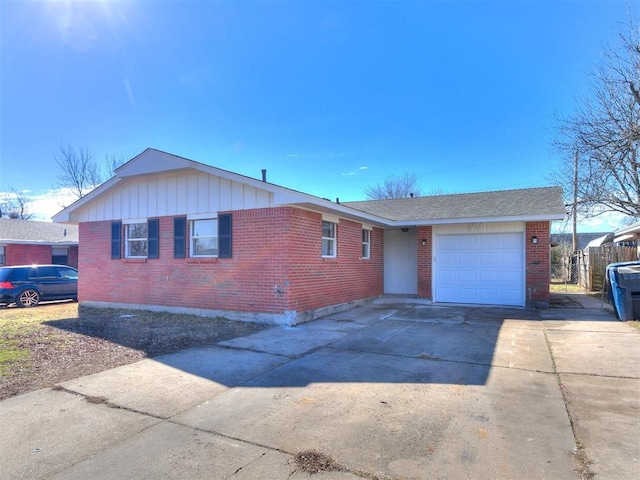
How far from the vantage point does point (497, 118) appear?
1945cm

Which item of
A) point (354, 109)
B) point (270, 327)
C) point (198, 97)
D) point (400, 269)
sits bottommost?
point (270, 327)

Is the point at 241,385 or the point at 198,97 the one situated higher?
the point at 198,97

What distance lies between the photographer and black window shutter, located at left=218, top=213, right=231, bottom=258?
9789 mm

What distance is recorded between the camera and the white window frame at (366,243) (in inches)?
537

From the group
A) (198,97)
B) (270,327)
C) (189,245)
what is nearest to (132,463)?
(270,327)

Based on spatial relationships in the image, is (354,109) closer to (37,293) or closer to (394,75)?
(394,75)

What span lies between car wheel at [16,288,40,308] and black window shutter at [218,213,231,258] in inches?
356

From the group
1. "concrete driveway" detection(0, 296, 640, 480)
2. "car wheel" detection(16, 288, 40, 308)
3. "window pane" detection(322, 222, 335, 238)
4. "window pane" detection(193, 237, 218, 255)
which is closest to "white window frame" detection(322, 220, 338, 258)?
"window pane" detection(322, 222, 335, 238)

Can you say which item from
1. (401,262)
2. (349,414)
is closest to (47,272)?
(401,262)

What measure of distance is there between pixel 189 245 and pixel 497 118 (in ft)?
54.8

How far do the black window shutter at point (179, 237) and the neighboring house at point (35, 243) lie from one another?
55.4 feet

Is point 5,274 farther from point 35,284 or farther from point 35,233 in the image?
point 35,233

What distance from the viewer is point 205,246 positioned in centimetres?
1038

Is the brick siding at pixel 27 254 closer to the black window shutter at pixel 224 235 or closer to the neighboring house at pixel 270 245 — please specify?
the neighboring house at pixel 270 245
